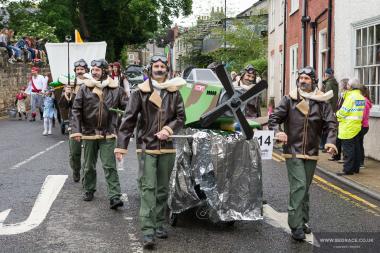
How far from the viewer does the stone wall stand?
2670 centimetres

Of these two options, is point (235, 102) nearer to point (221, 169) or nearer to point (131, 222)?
point (221, 169)

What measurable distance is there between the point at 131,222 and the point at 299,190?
211 centimetres

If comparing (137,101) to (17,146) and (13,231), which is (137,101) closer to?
(13,231)

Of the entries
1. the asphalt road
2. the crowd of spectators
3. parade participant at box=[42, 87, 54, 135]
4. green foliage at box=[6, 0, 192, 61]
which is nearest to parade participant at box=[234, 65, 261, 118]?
the asphalt road

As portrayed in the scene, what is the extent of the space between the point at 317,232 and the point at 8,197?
4533 mm

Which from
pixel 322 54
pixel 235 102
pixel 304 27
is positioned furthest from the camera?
pixel 304 27

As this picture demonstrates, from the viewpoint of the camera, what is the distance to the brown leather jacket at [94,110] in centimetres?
855

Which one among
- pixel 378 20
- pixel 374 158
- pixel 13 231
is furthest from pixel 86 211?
pixel 378 20

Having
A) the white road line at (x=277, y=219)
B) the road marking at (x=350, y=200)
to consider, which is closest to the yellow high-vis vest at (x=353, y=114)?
the road marking at (x=350, y=200)

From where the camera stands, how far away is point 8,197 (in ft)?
29.3

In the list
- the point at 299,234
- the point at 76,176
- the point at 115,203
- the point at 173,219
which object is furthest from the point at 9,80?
the point at 299,234

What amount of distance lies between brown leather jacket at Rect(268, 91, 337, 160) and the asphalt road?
989 millimetres

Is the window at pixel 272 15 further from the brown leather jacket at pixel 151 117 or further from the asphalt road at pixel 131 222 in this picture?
the brown leather jacket at pixel 151 117

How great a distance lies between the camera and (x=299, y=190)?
22.1 ft
